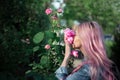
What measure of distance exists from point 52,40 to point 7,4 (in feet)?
8.77

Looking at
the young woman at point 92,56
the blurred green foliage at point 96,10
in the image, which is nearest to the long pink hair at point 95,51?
the young woman at point 92,56

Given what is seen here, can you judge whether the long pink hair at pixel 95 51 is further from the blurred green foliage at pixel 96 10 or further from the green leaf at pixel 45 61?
the blurred green foliage at pixel 96 10

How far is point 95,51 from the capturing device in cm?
294

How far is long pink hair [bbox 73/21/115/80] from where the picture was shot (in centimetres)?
288

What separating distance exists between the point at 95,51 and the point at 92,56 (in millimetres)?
43

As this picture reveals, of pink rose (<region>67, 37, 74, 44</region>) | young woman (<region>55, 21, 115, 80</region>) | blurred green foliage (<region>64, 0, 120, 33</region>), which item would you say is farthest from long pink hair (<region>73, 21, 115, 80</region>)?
blurred green foliage (<region>64, 0, 120, 33</region>)

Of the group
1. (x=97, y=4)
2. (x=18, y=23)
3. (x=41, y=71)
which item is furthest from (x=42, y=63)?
(x=97, y=4)

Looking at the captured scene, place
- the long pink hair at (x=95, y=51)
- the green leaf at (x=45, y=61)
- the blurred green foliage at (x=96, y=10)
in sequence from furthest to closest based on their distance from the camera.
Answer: the blurred green foliage at (x=96, y=10)
the green leaf at (x=45, y=61)
the long pink hair at (x=95, y=51)

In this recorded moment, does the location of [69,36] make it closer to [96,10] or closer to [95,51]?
[95,51]

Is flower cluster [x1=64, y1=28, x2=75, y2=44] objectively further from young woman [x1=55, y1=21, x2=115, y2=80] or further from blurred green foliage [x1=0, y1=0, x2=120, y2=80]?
blurred green foliage [x1=0, y1=0, x2=120, y2=80]

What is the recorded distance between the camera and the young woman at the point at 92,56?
114 inches

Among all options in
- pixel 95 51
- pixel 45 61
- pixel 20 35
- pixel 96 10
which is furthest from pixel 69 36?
pixel 96 10

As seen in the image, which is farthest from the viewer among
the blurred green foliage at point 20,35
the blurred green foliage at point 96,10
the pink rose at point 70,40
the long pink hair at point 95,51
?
the blurred green foliage at point 96,10

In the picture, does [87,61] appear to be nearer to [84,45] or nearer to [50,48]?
[84,45]
